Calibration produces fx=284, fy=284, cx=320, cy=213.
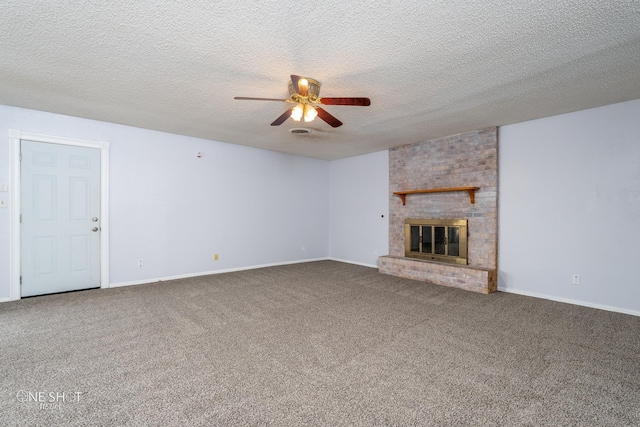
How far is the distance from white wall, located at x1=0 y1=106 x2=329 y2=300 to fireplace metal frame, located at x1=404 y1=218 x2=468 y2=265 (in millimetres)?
2208

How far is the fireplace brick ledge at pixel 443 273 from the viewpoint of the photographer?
400cm

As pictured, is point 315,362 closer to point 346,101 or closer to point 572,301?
point 346,101

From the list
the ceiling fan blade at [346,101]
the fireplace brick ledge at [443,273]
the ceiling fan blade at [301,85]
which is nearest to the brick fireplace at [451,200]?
the fireplace brick ledge at [443,273]

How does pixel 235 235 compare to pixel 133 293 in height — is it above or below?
above

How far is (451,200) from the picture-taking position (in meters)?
4.74

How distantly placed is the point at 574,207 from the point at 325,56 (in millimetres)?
3624

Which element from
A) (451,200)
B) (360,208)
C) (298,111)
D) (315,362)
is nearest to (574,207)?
(451,200)

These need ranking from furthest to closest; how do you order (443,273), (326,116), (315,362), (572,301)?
(443,273)
(572,301)
(326,116)
(315,362)

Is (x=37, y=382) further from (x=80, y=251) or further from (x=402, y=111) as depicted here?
(x=402, y=111)

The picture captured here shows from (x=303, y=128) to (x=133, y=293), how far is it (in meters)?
3.25

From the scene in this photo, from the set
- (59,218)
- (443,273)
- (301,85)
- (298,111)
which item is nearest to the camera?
(301,85)

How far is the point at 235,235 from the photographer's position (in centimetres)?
539

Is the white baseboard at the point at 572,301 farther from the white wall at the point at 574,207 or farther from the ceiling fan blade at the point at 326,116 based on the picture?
the ceiling fan blade at the point at 326,116

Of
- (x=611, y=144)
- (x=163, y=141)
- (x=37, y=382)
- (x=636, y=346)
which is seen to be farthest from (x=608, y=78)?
(x=163, y=141)
